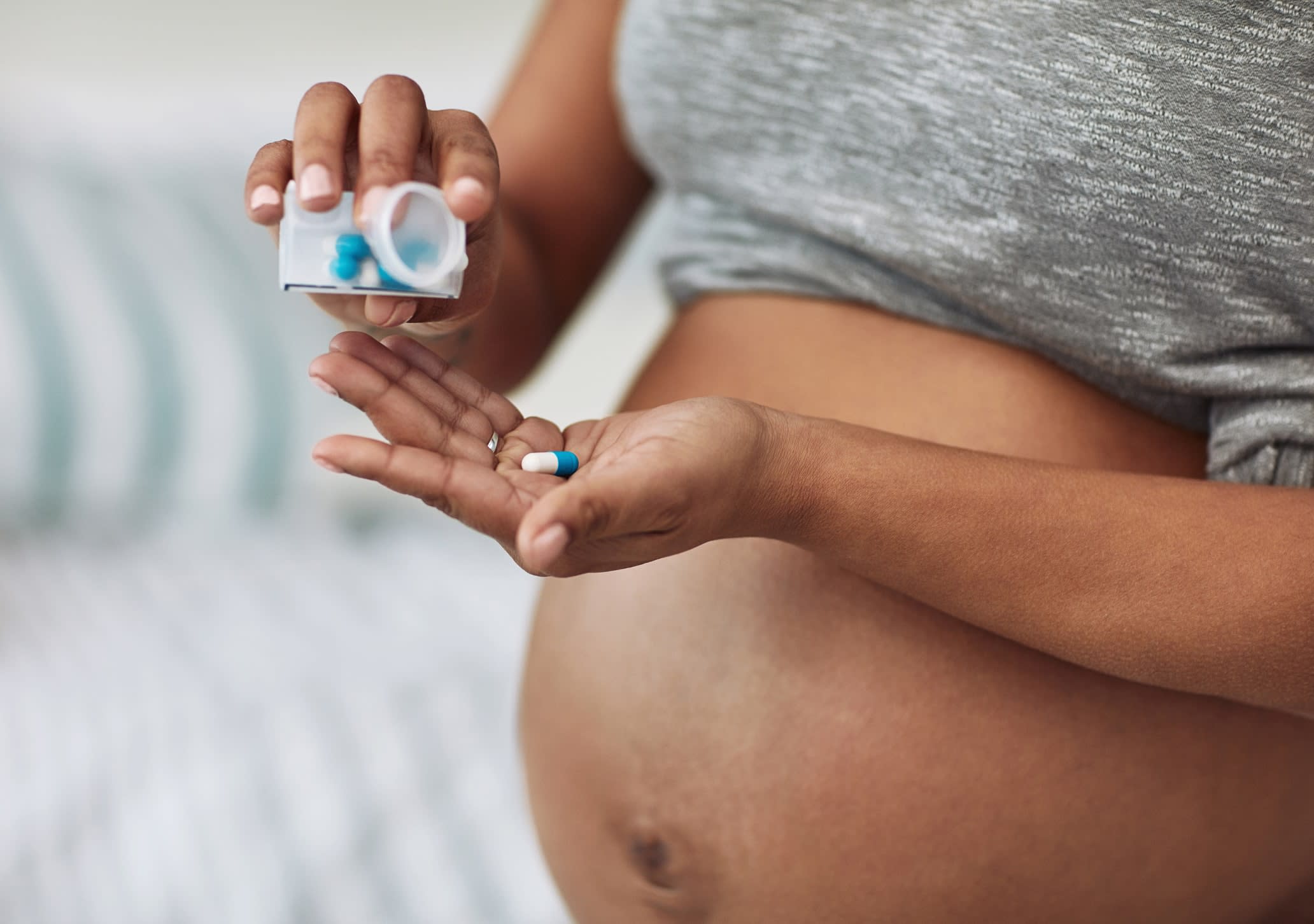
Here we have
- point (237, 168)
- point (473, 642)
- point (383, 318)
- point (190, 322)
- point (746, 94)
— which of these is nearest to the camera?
point (383, 318)

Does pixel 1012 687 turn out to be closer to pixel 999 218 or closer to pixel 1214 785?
pixel 1214 785

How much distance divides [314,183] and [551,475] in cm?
15

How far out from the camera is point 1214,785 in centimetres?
64

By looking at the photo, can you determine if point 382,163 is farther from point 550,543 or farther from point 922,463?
point 922,463

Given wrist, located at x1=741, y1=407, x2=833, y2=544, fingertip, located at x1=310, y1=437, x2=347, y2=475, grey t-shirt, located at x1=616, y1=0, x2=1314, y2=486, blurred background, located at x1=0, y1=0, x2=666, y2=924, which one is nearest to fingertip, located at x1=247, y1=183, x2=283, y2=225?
fingertip, located at x1=310, y1=437, x2=347, y2=475

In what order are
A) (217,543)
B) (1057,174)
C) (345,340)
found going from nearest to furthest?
1. (345,340)
2. (1057,174)
3. (217,543)

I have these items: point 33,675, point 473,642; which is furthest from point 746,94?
point 33,675

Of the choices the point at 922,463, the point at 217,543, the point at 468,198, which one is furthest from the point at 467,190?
the point at 217,543

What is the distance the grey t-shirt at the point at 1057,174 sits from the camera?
568 mm

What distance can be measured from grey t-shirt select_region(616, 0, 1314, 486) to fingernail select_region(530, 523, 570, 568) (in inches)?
13.8

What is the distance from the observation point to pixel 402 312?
1.72 ft

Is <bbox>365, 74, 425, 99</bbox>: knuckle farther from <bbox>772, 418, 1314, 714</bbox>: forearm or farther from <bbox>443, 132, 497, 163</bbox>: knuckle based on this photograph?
<bbox>772, 418, 1314, 714</bbox>: forearm

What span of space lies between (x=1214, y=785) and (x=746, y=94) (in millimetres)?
508

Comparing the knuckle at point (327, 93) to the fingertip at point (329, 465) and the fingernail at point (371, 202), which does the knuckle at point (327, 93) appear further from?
the fingertip at point (329, 465)
